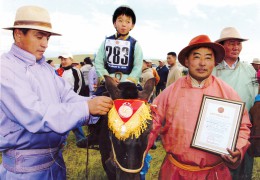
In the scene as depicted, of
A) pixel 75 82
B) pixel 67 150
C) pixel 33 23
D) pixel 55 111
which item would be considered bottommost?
pixel 67 150

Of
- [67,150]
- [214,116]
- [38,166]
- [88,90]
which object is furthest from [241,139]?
[88,90]

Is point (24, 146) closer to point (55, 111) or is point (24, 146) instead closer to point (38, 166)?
point (38, 166)

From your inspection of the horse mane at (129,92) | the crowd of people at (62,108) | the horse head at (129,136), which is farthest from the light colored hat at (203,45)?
the horse head at (129,136)

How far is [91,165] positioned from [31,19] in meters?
4.67

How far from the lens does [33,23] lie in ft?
8.47

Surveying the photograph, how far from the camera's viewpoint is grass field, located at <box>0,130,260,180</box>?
5830 millimetres

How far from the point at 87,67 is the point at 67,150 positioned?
4473mm

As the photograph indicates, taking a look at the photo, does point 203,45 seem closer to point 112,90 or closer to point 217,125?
point 217,125

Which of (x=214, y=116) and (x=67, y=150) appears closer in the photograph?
(x=214, y=116)

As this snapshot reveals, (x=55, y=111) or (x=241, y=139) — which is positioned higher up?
(x=55, y=111)

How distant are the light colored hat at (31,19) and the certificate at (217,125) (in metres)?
2.02

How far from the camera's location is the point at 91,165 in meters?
6.38

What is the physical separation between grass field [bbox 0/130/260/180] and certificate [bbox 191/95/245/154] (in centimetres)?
335

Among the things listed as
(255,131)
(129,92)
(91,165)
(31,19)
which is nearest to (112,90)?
(129,92)
